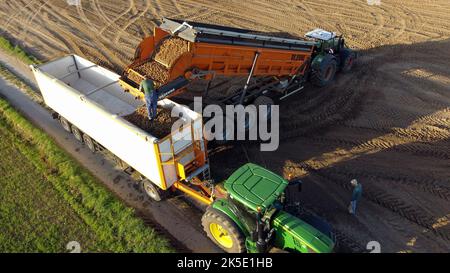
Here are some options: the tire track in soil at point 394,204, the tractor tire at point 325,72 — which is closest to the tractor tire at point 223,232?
the tire track in soil at point 394,204

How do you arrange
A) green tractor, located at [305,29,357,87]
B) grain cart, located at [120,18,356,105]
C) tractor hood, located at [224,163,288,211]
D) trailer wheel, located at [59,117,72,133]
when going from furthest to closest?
green tractor, located at [305,29,357,87] < trailer wheel, located at [59,117,72,133] < grain cart, located at [120,18,356,105] < tractor hood, located at [224,163,288,211]

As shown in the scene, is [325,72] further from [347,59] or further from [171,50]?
[171,50]

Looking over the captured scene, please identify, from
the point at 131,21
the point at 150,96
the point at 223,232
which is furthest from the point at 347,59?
the point at 131,21

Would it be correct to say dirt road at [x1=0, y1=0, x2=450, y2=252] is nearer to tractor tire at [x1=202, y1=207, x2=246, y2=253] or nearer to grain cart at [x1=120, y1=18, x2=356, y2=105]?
grain cart at [x1=120, y1=18, x2=356, y2=105]

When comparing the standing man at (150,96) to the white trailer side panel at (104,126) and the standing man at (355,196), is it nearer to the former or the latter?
the white trailer side panel at (104,126)

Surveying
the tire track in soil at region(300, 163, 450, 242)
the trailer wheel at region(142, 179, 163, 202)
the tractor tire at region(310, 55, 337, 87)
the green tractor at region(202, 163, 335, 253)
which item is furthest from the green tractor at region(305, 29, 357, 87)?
the trailer wheel at region(142, 179, 163, 202)

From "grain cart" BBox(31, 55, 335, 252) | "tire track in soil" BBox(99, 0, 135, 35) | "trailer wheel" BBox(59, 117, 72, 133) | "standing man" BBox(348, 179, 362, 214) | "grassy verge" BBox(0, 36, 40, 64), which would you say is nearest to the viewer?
"grain cart" BBox(31, 55, 335, 252)
